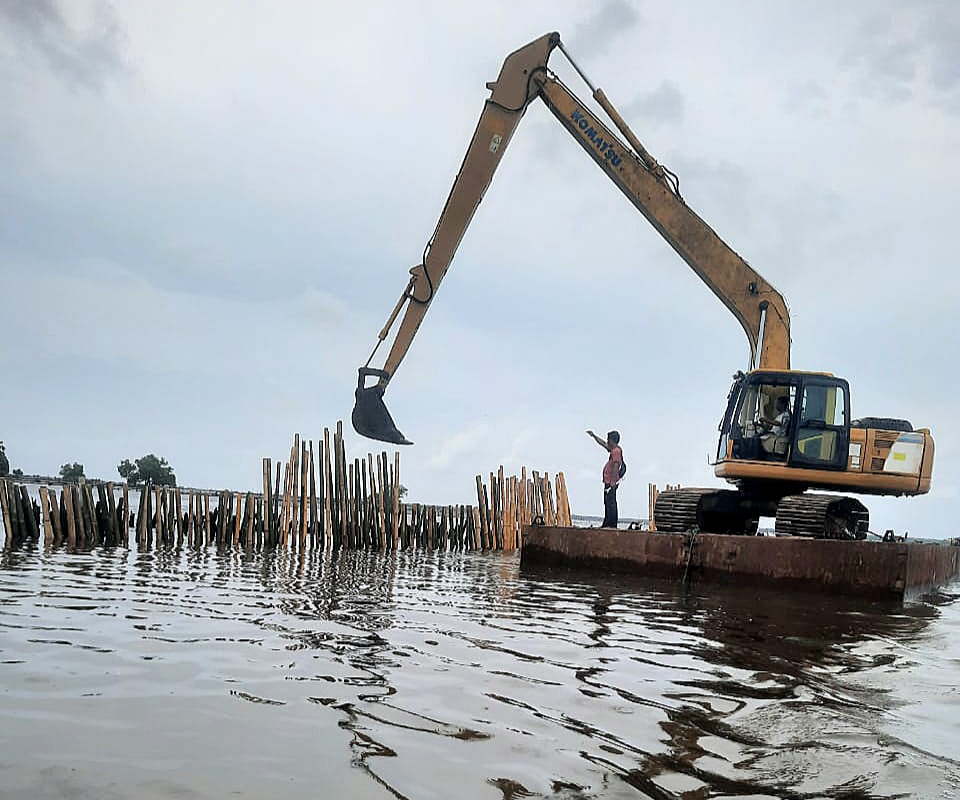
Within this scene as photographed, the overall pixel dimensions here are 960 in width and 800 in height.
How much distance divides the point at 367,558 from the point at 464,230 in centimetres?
556

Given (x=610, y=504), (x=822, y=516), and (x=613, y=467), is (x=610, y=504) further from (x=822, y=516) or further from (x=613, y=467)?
(x=822, y=516)

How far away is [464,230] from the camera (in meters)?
16.2

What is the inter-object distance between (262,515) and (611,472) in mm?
6713

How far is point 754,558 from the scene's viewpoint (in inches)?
445

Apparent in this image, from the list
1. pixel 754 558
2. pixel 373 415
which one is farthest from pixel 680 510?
pixel 373 415

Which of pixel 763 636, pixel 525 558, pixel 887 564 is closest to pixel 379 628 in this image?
pixel 763 636

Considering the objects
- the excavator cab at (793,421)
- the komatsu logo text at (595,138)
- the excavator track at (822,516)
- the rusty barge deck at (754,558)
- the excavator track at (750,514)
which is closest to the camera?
the rusty barge deck at (754,558)

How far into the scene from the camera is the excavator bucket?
643 inches

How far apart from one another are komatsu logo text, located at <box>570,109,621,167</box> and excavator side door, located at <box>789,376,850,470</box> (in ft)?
16.2

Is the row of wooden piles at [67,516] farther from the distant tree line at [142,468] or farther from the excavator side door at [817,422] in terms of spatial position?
the distant tree line at [142,468]

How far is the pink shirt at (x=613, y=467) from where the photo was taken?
16125mm

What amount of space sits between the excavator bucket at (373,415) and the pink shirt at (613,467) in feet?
10.9

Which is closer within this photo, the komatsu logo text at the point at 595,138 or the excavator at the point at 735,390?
the excavator at the point at 735,390

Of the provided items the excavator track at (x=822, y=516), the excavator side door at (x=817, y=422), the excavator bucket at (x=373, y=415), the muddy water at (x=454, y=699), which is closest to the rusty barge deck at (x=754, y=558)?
the excavator track at (x=822, y=516)
